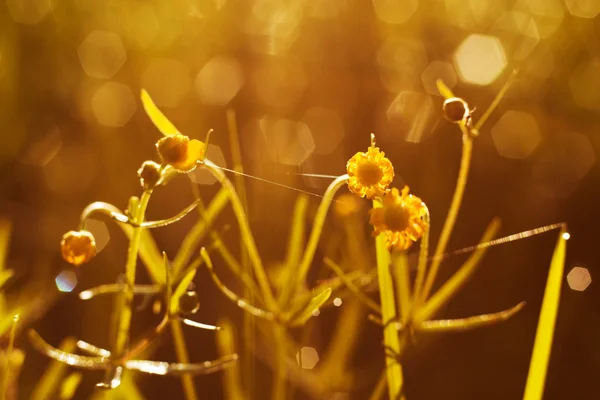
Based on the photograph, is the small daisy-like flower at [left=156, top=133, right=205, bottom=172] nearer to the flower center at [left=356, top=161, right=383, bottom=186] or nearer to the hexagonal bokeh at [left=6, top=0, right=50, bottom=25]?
the flower center at [left=356, top=161, right=383, bottom=186]

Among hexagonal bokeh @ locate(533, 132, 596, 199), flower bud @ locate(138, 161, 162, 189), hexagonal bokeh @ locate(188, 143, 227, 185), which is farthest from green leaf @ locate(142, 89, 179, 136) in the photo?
hexagonal bokeh @ locate(533, 132, 596, 199)

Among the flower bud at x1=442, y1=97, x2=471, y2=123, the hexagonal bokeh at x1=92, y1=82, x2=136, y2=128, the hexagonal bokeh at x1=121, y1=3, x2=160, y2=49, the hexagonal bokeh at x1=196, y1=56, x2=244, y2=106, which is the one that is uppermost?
the hexagonal bokeh at x1=121, y1=3, x2=160, y2=49

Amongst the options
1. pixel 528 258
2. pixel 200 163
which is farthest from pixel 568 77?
pixel 200 163

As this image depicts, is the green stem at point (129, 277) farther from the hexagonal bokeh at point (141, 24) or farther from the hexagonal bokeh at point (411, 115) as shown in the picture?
the hexagonal bokeh at point (141, 24)

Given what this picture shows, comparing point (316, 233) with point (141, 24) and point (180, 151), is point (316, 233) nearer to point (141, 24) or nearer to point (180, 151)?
point (180, 151)

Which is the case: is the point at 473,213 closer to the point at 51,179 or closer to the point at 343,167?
the point at 343,167

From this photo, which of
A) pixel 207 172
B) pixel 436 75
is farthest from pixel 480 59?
pixel 207 172
